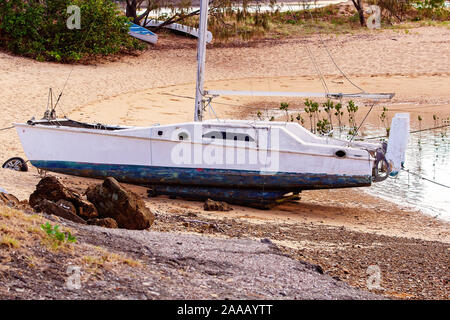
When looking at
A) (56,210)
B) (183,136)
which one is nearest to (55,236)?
(56,210)

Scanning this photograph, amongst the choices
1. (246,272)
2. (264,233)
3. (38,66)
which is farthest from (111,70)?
(246,272)

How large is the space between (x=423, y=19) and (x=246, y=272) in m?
36.7

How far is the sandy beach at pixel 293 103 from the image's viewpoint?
1056 cm

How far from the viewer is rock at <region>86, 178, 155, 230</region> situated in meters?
9.88

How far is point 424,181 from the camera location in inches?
675

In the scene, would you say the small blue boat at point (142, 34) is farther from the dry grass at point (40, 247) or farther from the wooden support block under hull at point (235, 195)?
the dry grass at point (40, 247)

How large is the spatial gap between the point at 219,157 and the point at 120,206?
14.7 ft

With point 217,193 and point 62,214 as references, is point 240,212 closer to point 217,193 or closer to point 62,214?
point 217,193

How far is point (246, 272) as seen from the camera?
26.6ft

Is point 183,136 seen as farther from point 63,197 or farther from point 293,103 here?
point 293,103

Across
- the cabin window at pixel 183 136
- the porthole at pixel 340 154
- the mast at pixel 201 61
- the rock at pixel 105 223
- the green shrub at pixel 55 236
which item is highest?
the mast at pixel 201 61

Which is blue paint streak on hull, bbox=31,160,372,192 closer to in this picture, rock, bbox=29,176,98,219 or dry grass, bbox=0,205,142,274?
rock, bbox=29,176,98,219

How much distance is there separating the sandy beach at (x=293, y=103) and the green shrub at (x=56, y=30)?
0.89m

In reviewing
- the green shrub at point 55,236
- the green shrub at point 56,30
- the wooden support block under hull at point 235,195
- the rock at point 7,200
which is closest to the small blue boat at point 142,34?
the green shrub at point 56,30
